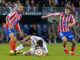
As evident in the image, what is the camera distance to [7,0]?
25516 mm

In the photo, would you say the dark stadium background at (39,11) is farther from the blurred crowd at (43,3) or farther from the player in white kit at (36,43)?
the player in white kit at (36,43)

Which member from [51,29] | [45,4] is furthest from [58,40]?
[45,4]

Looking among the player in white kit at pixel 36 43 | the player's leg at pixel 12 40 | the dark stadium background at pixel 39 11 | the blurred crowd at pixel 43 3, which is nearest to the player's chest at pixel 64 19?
the player in white kit at pixel 36 43

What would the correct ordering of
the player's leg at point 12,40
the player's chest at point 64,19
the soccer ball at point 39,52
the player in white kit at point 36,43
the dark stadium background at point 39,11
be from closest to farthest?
the player in white kit at point 36,43
the soccer ball at point 39,52
the player's leg at point 12,40
the player's chest at point 64,19
the dark stadium background at point 39,11

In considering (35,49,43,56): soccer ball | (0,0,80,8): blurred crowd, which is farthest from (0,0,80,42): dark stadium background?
(35,49,43,56): soccer ball

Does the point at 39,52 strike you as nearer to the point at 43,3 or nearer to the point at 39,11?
the point at 39,11

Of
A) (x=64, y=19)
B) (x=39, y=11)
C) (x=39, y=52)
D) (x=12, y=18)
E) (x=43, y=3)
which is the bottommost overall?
(x=39, y=11)

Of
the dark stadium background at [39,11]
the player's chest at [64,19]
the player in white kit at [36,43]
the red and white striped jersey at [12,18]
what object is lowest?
the dark stadium background at [39,11]

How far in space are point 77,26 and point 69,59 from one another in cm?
1520

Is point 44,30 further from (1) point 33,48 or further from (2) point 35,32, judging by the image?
(1) point 33,48

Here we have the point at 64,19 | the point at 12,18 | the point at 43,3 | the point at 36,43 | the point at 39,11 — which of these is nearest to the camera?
the point at 36,43

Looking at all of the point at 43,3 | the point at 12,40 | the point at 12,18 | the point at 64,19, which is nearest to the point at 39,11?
the point at 43,3

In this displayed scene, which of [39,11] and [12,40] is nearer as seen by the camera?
[12,40]

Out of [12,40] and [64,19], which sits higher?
[64,19]
